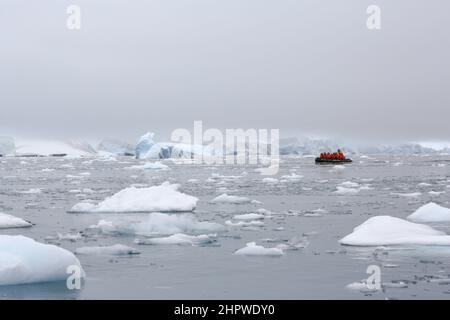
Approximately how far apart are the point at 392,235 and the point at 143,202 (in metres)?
9.93

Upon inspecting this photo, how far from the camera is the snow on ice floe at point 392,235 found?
41.8 feet

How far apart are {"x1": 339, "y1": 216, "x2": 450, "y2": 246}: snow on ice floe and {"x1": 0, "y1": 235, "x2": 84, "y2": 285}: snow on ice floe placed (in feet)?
Result: 21.0

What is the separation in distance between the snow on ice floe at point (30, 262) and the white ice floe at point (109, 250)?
2368 millimetres

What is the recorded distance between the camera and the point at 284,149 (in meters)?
173

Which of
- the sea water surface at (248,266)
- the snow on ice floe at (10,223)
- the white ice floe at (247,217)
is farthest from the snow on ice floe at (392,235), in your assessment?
the snow on ice floe at (10,223)

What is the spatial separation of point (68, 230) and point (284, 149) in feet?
520

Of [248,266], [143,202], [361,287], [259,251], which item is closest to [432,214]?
[259,251]

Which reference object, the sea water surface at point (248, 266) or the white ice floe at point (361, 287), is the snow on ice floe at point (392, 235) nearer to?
the sea water surface at point (248, 266)

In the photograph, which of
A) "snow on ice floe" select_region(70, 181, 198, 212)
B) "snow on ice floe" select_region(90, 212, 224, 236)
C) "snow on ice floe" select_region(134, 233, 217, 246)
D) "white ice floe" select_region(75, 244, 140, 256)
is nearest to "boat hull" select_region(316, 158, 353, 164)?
"snow on ice floe" select_region(70, 181, 198, 212)

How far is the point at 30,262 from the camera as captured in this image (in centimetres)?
930

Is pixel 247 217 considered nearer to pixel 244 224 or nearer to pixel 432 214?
pixel 244 224

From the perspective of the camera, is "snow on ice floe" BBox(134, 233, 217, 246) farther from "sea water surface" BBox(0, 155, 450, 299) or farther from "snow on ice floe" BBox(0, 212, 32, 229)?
"snow on ice floe" BBox(0, 212, 32, 229)

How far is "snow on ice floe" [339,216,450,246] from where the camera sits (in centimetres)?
1273
